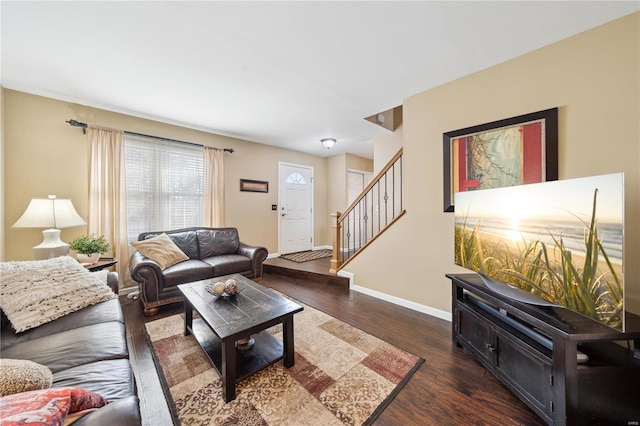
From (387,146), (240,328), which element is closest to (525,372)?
(240,328)

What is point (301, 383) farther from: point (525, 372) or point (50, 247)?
point (50, 247)

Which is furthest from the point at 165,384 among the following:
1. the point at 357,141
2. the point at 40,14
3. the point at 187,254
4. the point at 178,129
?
the point at 357,141

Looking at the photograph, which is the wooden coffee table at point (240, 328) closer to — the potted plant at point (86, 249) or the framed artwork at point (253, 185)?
the potted plant at point (86, 249)

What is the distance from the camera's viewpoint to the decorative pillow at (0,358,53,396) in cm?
72

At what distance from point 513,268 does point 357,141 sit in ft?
12.0

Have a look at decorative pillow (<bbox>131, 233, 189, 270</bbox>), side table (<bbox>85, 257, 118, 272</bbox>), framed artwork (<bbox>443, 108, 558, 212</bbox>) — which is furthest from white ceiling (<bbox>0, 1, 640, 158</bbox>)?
side table (<bbox>85, 257, 118, 272</bbox>)

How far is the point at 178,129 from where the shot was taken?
12.1ft

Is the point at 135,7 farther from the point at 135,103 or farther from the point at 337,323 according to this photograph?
the point at 337,323

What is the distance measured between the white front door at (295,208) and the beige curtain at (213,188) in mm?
1279

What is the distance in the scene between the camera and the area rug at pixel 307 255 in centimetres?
466

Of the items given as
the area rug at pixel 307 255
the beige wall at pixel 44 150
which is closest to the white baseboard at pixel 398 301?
the area rug at pixel 307 255

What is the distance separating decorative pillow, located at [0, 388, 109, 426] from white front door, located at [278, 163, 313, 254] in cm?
433

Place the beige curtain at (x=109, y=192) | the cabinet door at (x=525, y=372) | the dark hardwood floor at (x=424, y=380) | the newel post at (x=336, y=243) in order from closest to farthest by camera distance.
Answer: the cabinet door at (x=525, y=372) → the dark hardwood floor at (x=424, y=380) → the beige curtain at (x=109, y=192) → the newel post at (x=336, y=243)

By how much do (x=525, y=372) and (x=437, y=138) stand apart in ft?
6.91
